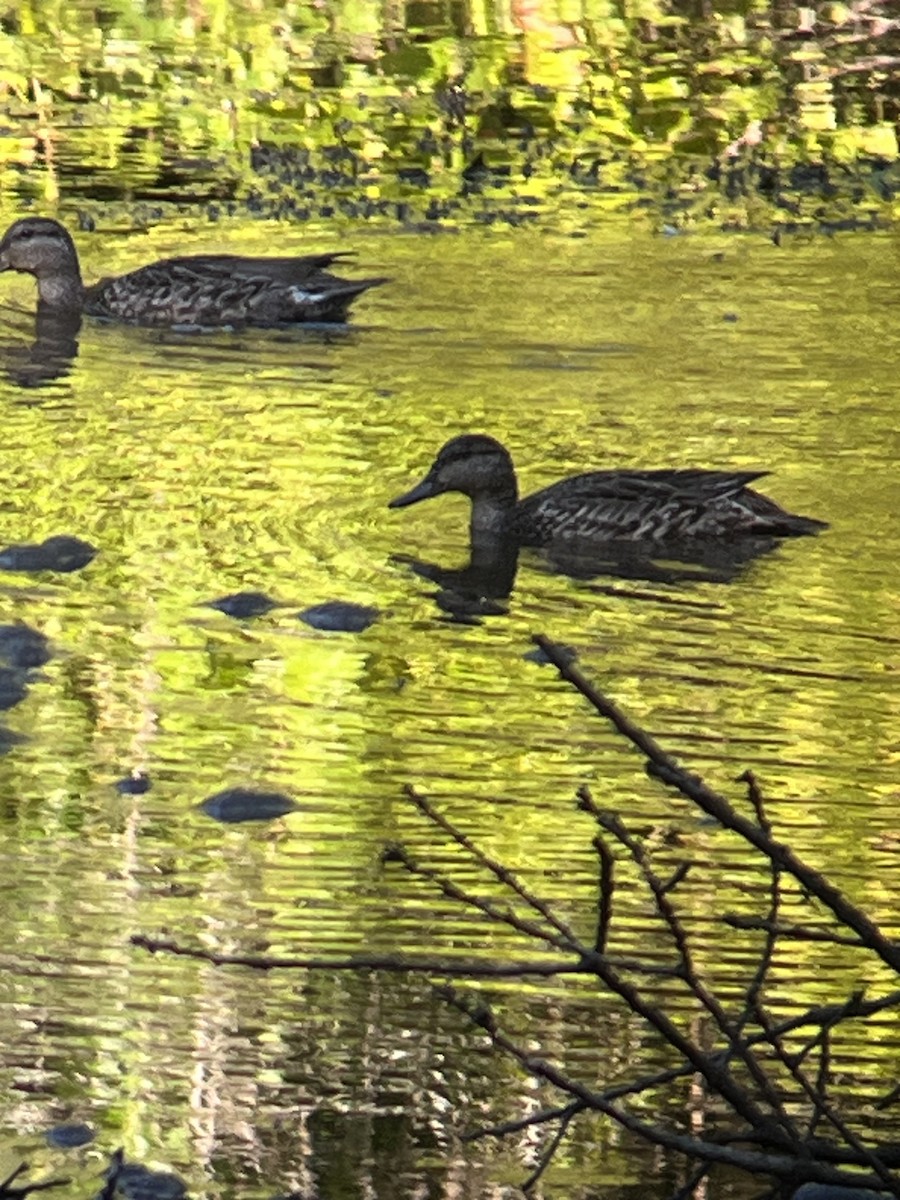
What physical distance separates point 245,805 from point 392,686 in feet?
3.59

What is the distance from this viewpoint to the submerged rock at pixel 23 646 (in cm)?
777

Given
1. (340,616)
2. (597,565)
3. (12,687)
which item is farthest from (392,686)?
(597,565)

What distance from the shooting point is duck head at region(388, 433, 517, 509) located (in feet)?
30.6

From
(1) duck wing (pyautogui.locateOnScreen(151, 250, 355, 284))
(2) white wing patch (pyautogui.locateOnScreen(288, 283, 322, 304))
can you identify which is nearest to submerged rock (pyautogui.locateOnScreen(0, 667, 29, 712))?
(2) white wing patch (pyautogui.locateOnScreen(288, 283, 322, 304))

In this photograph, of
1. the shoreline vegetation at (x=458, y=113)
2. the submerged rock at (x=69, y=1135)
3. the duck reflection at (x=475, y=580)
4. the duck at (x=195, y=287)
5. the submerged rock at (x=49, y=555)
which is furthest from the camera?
the shoreline vegetation at (x=458, y=113)

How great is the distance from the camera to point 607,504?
9.27 m

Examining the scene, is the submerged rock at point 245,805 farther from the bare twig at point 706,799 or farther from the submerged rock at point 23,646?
the bare twig at point 706,799

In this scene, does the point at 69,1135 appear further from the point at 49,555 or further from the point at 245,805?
the point at 49,555

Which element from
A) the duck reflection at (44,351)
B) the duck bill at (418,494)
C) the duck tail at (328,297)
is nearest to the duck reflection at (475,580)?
the duck bill at (418,494)

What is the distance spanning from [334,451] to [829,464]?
169 centimetres

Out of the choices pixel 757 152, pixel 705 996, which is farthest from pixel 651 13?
pixel 705 996

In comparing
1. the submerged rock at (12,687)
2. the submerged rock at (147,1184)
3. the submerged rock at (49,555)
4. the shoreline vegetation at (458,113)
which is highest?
the shoreline vegetation at (458,113)

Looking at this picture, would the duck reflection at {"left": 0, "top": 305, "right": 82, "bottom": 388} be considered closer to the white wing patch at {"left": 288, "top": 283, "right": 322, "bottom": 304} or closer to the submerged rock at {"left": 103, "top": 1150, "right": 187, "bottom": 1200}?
the white wing patch at {"left": 288, "top": 283, "right": 322, "bottom": 304}

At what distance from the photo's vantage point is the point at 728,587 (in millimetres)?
8766
